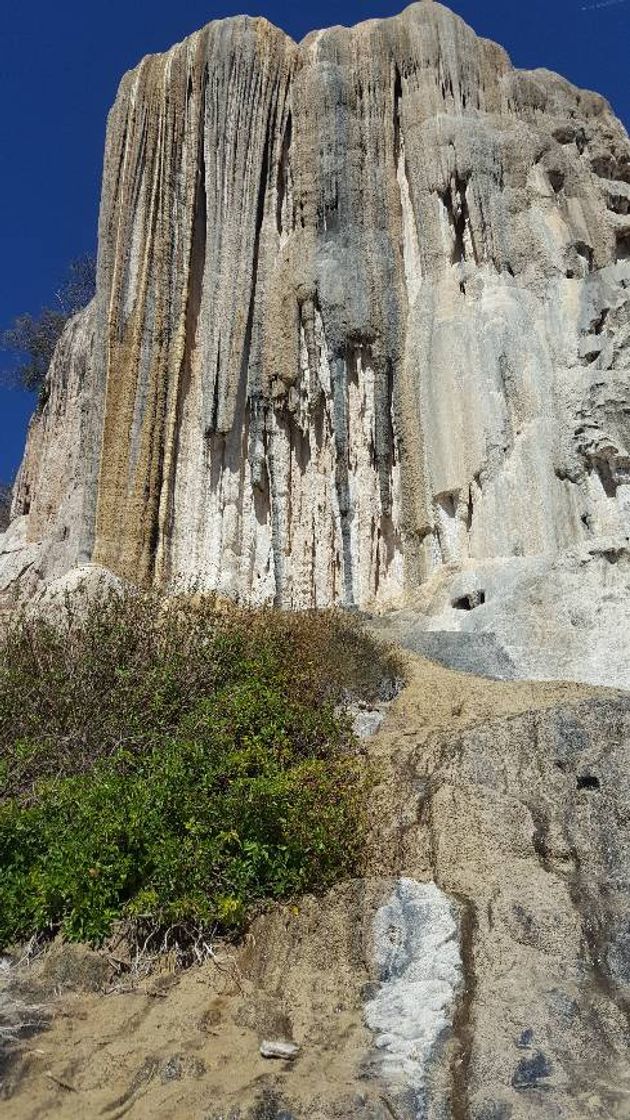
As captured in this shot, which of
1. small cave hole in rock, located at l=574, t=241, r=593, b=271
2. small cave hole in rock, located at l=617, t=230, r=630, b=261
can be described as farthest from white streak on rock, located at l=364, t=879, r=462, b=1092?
small cave hole in rock, located at l=617, t=230, r=630, b=261

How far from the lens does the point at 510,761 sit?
653 centimetres

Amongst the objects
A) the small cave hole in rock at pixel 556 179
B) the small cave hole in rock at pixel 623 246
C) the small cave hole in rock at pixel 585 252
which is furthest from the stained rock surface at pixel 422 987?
the small cave hole in rock at pixel 556 179

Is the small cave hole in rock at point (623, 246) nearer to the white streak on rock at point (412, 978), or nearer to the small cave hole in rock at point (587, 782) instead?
the small cave hole in rock at point (587, 782)

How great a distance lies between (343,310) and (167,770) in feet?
44.9

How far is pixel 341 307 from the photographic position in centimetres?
1777

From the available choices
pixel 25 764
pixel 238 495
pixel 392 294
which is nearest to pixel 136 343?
pixel 238 495

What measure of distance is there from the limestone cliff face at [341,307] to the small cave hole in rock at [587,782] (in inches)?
352

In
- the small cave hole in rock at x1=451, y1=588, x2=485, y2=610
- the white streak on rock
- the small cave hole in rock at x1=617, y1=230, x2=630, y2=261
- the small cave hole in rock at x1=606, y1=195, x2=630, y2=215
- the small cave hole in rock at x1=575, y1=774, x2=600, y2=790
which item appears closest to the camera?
the white streak on rock

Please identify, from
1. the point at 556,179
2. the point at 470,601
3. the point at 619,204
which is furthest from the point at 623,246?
the point at 470,601

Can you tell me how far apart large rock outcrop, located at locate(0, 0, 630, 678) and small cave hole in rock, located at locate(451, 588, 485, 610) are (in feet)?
4.19

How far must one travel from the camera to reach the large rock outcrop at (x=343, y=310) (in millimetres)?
16062

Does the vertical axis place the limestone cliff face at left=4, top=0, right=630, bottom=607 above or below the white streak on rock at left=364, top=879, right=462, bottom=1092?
above

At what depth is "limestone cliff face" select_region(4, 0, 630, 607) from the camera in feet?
53.0

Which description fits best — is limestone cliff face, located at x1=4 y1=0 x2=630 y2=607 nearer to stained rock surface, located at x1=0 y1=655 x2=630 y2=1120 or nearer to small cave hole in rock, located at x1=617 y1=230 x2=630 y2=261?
small cave hole in rock, located at x1=617 y1=230 x2=630 y2=261
